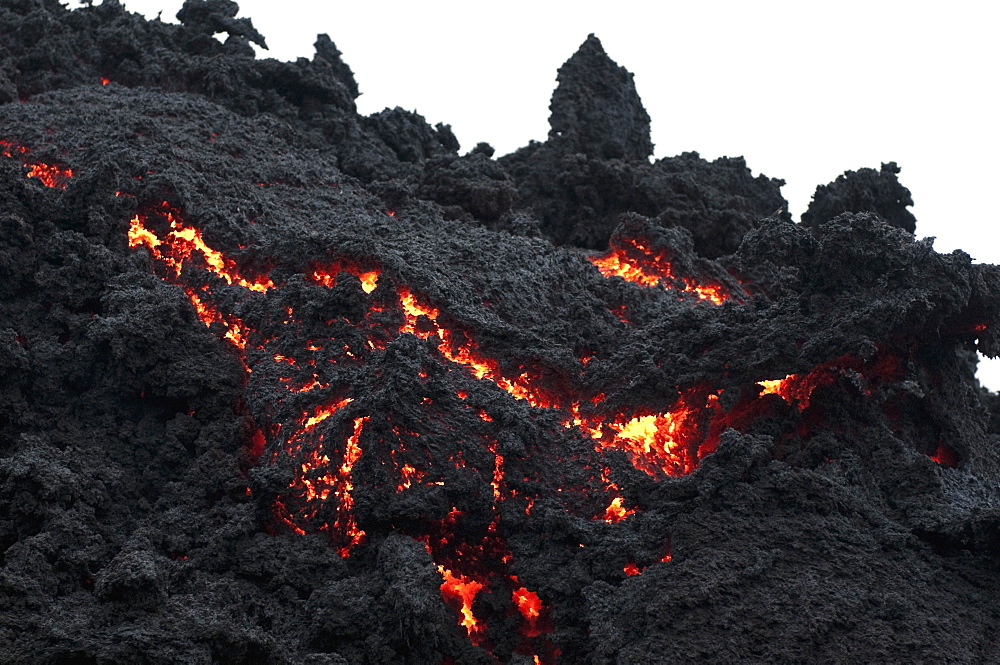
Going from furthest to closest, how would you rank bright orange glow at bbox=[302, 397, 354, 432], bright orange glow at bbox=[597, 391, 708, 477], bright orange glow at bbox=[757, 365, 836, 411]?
bright orange glow at bbox=[757, 365, 836, 411] < bright orange glow at bbox=[597, 391, 708, 477] < bright orange glow at bbox=[302, 397, 354, 432]

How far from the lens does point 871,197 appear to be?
35.0 ft

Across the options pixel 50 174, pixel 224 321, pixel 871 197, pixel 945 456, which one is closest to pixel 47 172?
pixel 50 174

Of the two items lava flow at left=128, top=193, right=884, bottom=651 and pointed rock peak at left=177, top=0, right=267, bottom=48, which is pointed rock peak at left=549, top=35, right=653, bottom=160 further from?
pointed rock peak at left=177, top=0, right=267, bottom=48

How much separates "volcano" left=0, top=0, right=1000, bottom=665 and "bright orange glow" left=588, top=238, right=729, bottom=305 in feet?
0.13

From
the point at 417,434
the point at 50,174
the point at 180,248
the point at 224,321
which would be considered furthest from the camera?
the point at 50,174

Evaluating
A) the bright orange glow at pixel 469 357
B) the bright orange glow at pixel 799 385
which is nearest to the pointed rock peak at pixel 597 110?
the bright orange glow at pixel 469 357

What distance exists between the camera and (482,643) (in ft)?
20.6

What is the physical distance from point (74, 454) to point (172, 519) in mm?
814

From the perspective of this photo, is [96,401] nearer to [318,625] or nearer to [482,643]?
[318,625]

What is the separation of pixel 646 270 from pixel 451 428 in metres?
3.23

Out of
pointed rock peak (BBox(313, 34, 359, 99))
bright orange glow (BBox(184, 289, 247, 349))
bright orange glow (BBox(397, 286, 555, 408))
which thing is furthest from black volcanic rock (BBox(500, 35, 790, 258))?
bright orange glow (BBox(184, 289, 247, 349))

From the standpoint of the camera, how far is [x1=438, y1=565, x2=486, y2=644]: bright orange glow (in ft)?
20.9

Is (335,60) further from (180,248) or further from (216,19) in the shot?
(180,248)

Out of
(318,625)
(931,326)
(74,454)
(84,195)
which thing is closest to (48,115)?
(84,195)
